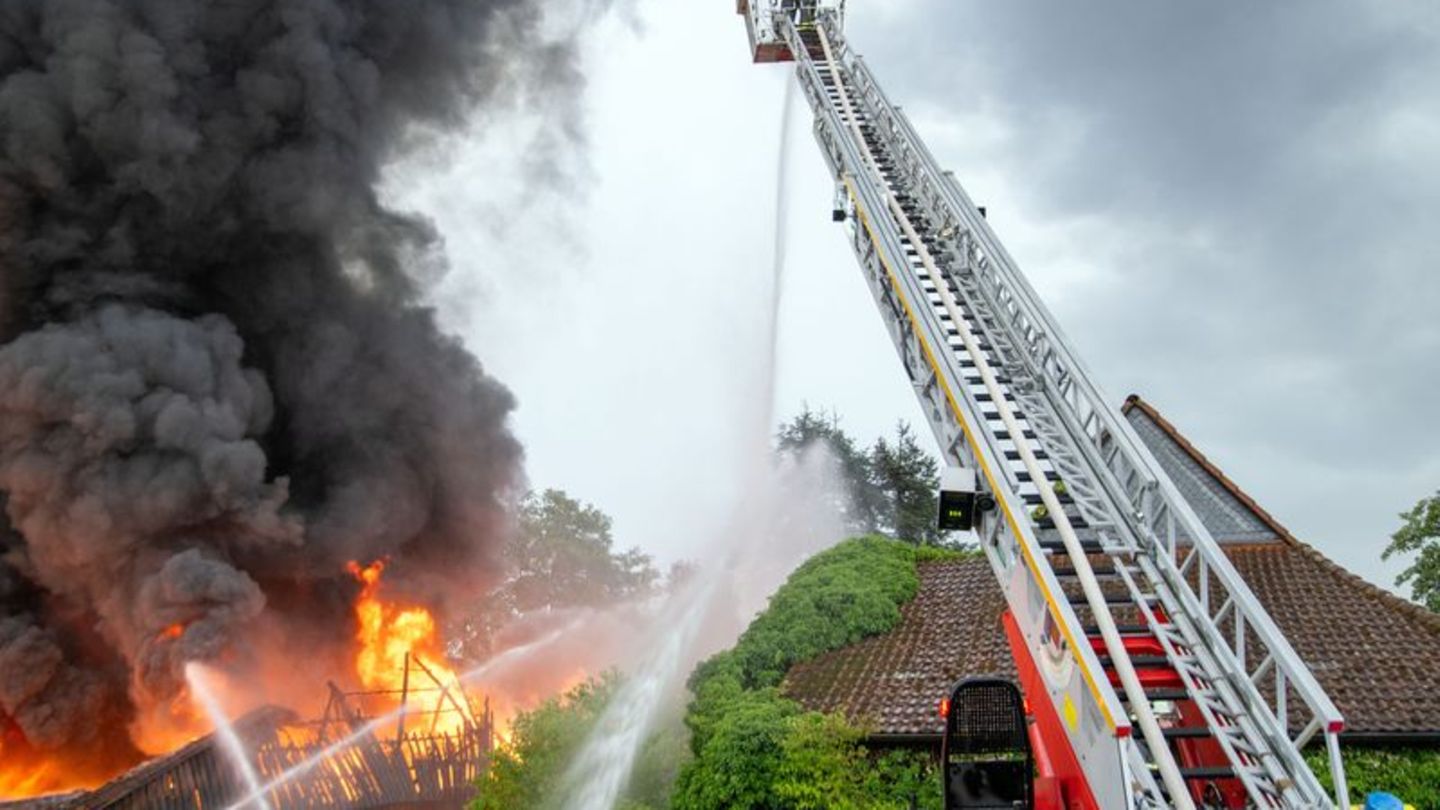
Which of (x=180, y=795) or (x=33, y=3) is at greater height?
(x=33, y=3)

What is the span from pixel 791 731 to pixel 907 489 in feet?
79.7

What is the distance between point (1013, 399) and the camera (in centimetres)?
852

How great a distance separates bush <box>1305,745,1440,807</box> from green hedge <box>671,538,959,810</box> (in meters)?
4.24

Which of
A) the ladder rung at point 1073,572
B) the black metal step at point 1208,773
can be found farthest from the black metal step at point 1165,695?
the ladder rung at point 1073,572

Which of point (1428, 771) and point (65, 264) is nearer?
point (1428, 771)

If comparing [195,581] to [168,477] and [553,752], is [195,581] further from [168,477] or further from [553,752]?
[553,752]

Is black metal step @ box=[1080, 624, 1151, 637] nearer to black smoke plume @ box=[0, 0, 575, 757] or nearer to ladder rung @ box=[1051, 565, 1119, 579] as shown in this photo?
ladder rung @ box=[1051, 565, 1119, 579]

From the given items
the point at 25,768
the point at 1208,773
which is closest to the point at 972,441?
the point at 1208,773

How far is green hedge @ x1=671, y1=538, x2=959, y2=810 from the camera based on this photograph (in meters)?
11.3

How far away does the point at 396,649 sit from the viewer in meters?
20.5

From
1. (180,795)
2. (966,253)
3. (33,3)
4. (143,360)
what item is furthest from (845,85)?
(33,3)

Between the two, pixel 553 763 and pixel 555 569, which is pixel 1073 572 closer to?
pixel 553 763

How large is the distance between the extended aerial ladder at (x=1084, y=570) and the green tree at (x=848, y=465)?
25.1 metres

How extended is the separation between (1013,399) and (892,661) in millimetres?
6854
